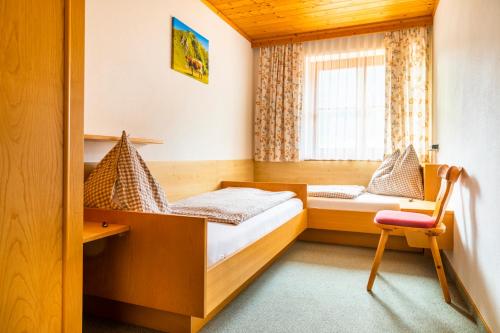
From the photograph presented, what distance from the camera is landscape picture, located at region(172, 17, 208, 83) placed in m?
2.76

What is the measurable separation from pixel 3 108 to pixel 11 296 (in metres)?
0.52

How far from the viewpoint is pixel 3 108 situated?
0.89 m

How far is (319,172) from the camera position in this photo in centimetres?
401

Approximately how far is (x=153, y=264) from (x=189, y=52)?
2077mm

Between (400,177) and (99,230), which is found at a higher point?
(400,177)

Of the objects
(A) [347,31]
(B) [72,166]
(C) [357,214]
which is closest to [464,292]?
(C) [357,214]

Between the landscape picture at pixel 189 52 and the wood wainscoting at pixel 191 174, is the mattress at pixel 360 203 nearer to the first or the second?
the wood wainscoting at pixel 191 174

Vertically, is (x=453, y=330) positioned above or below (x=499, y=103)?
below

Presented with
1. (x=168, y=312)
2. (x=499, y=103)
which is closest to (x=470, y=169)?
(x=499, y=103)

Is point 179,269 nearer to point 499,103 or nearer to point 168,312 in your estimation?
point 168,312

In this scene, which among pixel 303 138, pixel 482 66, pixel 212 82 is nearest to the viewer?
pixel 482 66

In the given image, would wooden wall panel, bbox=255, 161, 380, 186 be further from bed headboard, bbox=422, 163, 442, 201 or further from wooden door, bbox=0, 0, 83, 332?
wooden door, bbox=0, 0, 83, 332

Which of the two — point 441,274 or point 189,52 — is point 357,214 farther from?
point 189,52

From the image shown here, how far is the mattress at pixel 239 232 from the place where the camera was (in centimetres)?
154
